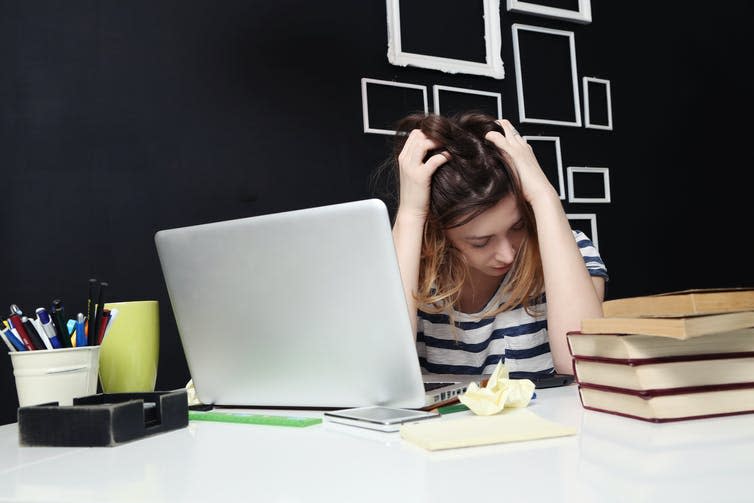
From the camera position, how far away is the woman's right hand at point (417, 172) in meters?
1.36

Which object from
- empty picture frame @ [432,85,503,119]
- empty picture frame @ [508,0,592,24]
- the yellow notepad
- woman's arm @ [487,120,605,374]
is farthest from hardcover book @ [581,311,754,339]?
empty picture frame @ [508,0,592,24]

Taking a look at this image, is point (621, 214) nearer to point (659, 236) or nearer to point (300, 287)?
point (659, 236)

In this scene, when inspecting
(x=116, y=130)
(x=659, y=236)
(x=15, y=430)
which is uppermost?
(x=116, y=130)

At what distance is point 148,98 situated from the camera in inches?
69.7

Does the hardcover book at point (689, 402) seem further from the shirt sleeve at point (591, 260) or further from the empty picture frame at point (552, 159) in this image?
the empty picture frame at point (552, 159)

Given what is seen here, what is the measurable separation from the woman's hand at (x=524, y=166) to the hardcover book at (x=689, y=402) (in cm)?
64

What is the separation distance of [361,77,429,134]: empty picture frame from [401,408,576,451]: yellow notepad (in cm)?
141

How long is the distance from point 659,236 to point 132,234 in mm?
1935

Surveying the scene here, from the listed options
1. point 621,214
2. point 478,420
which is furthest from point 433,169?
point 621,214

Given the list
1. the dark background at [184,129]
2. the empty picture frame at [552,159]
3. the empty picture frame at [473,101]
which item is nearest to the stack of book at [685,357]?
the dark background at [184,129]

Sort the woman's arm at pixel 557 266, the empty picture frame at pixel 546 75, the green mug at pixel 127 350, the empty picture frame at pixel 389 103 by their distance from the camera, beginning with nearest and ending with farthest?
the green mug at pixel 127 350, the woman's arm at pixel 557 266, the empty picture frame at pixel 389 103, the empty picture frame at pixel 546 75

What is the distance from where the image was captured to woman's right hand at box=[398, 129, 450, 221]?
1.36m

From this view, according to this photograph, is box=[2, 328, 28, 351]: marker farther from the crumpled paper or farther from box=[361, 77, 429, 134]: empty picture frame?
box=[361, 77, 429, 134]: empty picture frame

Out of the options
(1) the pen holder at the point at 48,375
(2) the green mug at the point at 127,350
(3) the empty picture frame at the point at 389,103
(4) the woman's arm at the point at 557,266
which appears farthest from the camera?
(3) the empty picture frame at the point at 389,103
